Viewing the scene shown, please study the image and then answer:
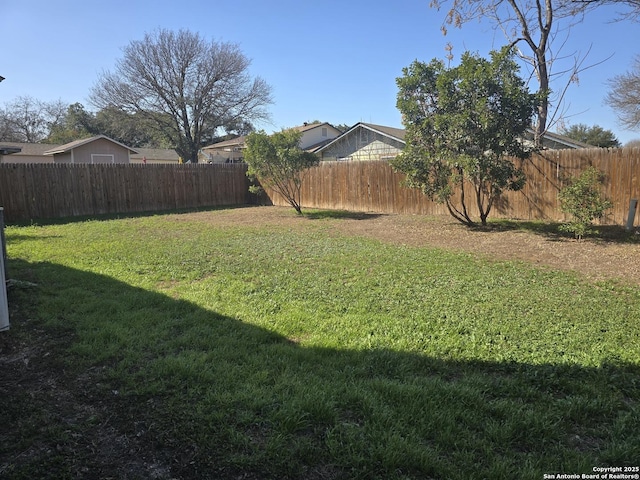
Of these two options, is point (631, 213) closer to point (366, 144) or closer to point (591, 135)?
point (366, 144)

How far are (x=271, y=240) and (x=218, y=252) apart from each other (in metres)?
1.52

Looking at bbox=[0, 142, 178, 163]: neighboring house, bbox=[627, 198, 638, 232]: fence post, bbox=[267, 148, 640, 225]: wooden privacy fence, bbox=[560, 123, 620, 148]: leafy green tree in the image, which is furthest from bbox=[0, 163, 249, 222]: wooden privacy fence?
bbox=[560, 123, 620, 148]: leafy green tree

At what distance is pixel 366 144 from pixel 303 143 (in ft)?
31.1

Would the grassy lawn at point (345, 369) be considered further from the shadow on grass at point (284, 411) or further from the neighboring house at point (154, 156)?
the neighboring house at point (154, 156)

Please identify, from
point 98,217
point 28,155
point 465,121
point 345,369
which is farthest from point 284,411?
point 28,155

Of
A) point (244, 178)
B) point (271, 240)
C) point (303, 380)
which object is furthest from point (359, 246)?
point (244, 178)

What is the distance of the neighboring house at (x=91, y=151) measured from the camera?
26359 millimetres

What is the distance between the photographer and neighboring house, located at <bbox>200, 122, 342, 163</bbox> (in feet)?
107

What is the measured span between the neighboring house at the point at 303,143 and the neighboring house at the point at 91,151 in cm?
857

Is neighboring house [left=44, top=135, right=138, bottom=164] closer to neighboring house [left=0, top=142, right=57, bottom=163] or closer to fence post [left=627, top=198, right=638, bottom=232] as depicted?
neighboring house [left=0, top=142, right=57, bottom=163]

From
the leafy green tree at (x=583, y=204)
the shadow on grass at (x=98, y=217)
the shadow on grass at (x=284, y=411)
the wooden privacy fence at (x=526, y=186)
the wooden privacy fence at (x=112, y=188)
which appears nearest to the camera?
the shadow on grass at (x=284, y=411)

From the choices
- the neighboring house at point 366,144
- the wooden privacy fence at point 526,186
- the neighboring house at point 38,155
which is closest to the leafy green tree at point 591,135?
the neighboring house at point 366,144

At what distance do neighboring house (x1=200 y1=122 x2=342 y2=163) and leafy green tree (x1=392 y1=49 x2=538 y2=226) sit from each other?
22078 millimetres

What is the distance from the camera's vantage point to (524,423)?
2.21 meters
